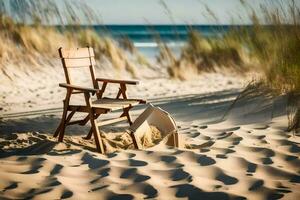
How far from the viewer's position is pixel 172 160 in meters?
3.19

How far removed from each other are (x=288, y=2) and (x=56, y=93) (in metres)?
3.87

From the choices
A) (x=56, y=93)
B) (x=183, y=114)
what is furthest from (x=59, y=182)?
(x=56, y=93)

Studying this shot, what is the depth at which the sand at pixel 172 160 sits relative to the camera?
2.64 m

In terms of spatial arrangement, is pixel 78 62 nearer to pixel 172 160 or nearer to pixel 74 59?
pixel 74 59

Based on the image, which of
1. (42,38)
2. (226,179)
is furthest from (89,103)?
(42,38)

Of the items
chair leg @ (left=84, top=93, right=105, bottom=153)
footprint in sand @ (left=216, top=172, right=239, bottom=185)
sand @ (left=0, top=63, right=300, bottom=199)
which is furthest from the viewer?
chair leg @ (left=84, top=93, right=105, bottom=153)

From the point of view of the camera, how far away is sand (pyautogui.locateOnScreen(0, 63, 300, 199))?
2.64 m

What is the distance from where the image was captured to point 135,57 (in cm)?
891

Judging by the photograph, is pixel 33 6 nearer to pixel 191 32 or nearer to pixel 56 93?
pixel 56 93

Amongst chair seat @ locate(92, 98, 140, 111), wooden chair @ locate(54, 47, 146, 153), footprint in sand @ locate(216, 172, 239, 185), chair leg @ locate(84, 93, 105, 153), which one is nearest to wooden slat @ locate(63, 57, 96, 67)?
wooden chair @ locate(54, 47, 146, 153)

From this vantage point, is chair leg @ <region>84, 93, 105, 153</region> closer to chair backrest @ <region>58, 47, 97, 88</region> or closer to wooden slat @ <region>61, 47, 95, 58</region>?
chair backrest @ <region>58, 47, 97, 88</region>

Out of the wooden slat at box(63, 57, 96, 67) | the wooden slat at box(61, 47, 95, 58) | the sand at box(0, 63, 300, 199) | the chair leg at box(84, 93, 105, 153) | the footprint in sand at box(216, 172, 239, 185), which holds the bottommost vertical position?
the footprint in sand at box(216, 172, 239, 185)

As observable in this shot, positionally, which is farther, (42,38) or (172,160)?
(42,38)

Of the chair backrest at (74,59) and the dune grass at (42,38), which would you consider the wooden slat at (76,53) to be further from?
the dune grass at (42,38)
